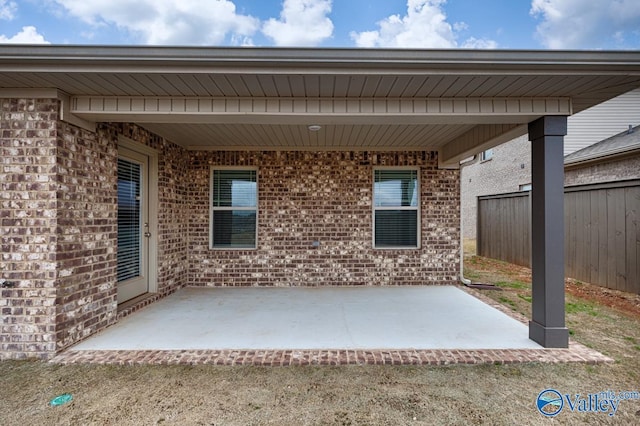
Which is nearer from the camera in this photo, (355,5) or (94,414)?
(94,414)

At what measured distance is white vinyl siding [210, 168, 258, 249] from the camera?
609 centimetres

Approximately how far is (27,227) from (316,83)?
9.99 ft

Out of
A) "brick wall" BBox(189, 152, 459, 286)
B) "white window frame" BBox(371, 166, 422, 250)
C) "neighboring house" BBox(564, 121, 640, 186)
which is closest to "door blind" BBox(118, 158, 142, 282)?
"brick wall" BBox(189, 152, 459, 286)

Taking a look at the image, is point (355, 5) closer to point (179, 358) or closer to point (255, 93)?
point (255, 93)

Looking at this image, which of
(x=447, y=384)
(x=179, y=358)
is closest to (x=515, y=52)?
(x=447, y=384)

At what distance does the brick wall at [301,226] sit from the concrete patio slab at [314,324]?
0.58 metres

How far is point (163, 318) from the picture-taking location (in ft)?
13.6

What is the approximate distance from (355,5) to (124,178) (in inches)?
357

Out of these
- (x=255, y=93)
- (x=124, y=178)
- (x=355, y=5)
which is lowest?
(x=124, y=178)

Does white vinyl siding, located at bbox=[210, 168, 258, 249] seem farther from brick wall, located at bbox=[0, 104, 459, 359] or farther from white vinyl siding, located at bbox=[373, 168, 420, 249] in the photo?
white vinyl siding, located at bbox=[373, 168, 420, 249]

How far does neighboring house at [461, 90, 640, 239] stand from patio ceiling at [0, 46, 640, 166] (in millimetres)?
2777

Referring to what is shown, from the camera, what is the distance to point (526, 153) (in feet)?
33.4

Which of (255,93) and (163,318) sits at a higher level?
(255,93)

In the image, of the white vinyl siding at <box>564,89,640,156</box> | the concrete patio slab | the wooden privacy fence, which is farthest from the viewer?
the white vinyl siding at <box>564,89,640,156</box>
